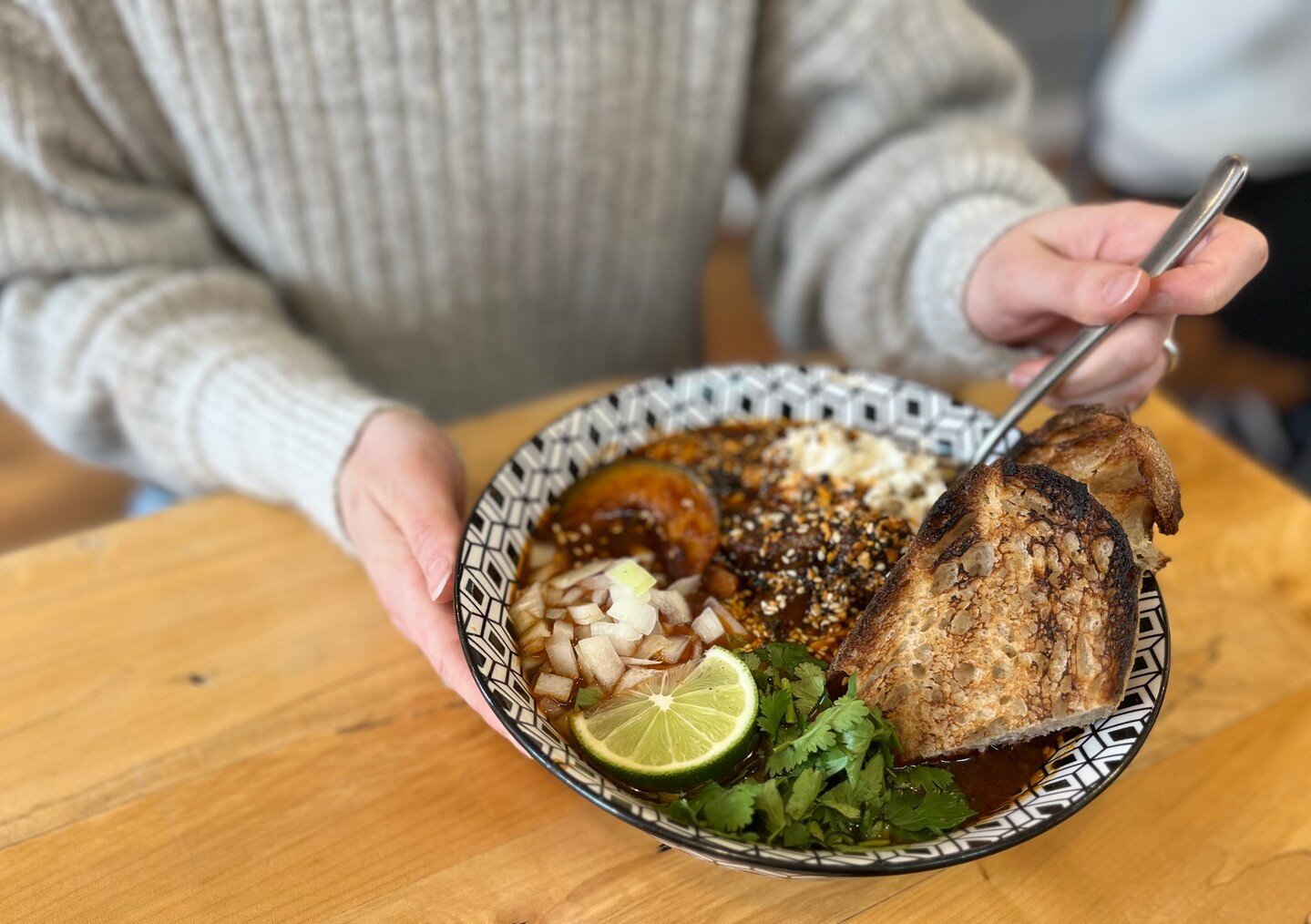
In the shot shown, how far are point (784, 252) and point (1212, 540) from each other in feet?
2.87

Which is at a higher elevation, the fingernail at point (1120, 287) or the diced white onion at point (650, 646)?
the fingernail at point (1120, 287)

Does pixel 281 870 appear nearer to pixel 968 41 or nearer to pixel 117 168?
pixel 117 168

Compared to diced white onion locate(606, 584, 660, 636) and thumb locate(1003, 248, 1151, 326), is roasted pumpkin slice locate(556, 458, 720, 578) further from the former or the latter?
thumb locate(1003, 248, 1151, 326)

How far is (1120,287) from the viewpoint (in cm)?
94

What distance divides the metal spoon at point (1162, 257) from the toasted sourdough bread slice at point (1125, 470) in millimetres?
111

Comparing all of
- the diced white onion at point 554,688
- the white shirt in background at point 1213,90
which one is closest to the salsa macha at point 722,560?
the diced white onion at point 554,688

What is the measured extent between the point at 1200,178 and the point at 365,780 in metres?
2.20

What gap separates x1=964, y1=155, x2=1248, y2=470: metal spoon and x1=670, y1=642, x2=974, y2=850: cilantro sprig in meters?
0.44

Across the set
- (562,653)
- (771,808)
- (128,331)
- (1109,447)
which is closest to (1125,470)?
(1109,447)

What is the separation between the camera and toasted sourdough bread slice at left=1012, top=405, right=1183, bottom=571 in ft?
2.93

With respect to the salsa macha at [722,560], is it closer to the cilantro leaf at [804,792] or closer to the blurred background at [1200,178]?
the cilantro leaf at [804,792]

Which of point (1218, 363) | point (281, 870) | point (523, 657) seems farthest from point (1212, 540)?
point (1218, 363)

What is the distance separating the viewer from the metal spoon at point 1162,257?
909 mm

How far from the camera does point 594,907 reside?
2.84ft
